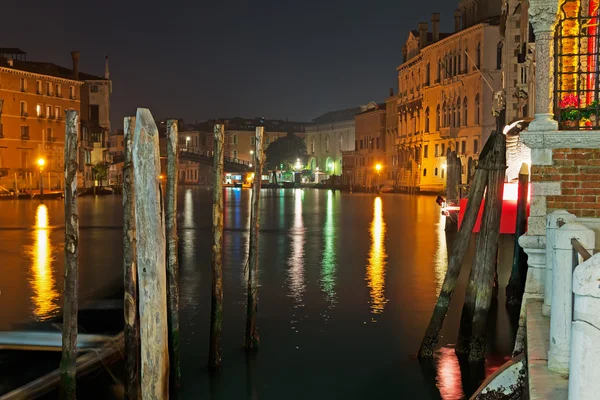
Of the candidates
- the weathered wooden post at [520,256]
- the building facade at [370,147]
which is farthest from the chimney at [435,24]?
the weathered wooden post at [520,256]

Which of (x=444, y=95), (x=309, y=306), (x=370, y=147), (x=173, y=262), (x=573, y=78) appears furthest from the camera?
(x=370, y=147)

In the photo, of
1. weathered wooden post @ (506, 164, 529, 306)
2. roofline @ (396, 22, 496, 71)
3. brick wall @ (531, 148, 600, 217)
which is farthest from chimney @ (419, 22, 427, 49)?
brick wall @ (531, 148, 600, 217)

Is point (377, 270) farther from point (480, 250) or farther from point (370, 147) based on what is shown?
point (370, 147)

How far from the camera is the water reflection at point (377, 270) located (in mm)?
13438

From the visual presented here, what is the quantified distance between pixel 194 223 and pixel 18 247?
409 inches

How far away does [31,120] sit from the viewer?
61438 millimetres

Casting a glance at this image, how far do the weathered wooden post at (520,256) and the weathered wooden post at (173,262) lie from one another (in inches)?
212

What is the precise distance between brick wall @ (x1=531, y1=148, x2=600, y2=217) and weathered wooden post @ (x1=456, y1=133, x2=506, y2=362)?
1544 mm

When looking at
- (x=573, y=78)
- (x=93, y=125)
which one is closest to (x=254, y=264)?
(x=573, y=78)

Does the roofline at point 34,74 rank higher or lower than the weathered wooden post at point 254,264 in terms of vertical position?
higher

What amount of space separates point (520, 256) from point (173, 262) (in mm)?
5837

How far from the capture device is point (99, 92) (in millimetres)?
76375

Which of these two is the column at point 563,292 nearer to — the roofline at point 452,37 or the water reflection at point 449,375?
the water reflection at point 449,375

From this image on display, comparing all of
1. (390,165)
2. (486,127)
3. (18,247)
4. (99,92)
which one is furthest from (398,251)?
(99,92)
